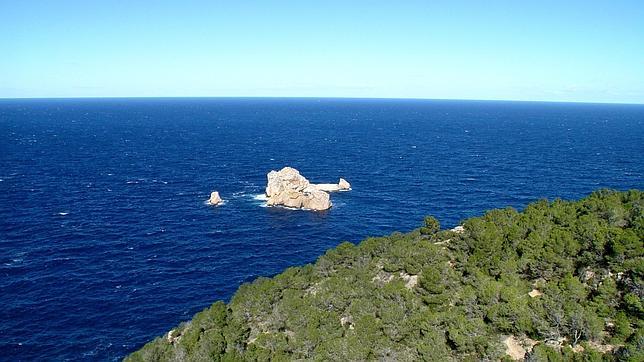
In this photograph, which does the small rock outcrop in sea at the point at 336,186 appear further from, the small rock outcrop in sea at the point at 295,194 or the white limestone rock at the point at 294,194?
the white limestone rock at the point at 294,194

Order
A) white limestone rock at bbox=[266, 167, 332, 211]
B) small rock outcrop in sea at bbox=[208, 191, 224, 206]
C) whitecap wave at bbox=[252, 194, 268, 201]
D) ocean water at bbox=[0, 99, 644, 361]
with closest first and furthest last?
1. ocean water at bbox=[0, 99, 644, 361]
2. white limestone rock at bbox=[266, 167, 332, 211]
3. small rock outcrop in sea at bbox=[208, 191, 224, 206]
4. whitecap wave at bbox=[252, 194, 268, 201]

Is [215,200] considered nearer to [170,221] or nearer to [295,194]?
[170,221]

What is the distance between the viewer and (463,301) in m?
47.8

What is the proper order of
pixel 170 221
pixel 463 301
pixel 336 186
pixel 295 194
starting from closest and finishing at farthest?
pixel 463 301 → pixel 170 221 → pixel 295 194 → pixel 336 186

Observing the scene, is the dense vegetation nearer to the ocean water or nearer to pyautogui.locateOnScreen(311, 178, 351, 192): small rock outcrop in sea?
the ocean water

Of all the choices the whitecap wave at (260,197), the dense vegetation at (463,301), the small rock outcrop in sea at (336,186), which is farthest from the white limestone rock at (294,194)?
the dense vegetation at (463,301)

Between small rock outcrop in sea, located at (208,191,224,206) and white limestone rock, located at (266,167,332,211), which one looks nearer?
white limestone rock, located at (266,167,332,211)

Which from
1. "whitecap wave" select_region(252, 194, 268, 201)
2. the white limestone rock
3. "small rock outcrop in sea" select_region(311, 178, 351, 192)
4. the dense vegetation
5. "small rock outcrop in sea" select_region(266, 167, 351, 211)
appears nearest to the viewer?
the dense vegetation

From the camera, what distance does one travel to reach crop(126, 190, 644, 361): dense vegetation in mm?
41094

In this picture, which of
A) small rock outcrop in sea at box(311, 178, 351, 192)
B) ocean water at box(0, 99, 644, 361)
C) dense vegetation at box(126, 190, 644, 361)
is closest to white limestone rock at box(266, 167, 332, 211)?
ocean water at box(0, 99, 644, 361)

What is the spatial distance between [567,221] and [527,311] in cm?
2411

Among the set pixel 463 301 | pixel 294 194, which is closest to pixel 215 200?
pixel 294 194

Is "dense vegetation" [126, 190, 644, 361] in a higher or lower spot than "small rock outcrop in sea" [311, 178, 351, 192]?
higher

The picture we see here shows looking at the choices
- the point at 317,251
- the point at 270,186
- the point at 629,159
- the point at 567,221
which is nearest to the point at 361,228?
the point at 317,251
